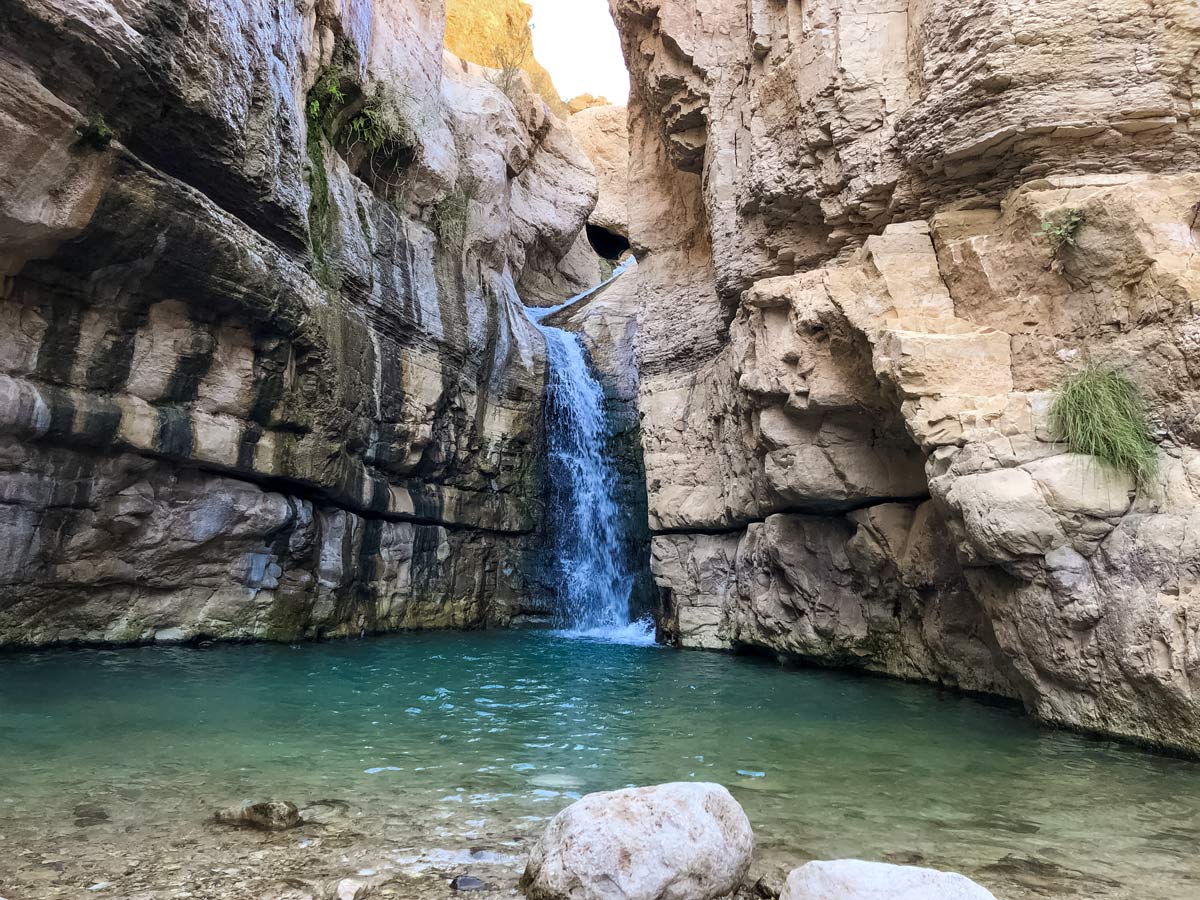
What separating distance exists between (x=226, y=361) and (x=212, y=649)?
12.2ft

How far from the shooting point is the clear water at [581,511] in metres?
15.6

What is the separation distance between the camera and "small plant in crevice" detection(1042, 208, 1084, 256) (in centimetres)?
611

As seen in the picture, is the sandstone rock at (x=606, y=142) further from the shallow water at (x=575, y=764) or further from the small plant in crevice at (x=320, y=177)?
the shallow water at (x=575, y=764)

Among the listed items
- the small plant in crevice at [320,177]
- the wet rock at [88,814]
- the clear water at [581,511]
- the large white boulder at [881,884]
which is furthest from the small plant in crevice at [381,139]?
the large white boulder at [881,884]

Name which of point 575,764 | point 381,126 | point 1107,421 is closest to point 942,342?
point 1107,421

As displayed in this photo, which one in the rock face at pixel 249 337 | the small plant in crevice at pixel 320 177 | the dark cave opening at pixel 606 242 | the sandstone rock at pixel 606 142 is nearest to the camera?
the rock face at pixel 249 337

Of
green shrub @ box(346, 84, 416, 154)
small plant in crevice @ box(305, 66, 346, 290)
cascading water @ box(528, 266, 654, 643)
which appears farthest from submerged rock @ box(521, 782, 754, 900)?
green shrub @ box(346, 84, 416, 154)

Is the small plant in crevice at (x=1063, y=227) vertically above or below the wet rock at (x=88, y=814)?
above

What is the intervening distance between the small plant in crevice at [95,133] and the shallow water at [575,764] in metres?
4.99

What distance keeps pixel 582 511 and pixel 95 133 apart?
428 inches

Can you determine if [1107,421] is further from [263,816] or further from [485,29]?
[485,29]

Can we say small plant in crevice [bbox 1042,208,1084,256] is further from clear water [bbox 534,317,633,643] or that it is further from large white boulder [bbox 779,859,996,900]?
clear water [bbox 534,317,633,643]

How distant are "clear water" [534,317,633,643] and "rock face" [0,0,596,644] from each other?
0.62 m

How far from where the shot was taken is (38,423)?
8367 mm
